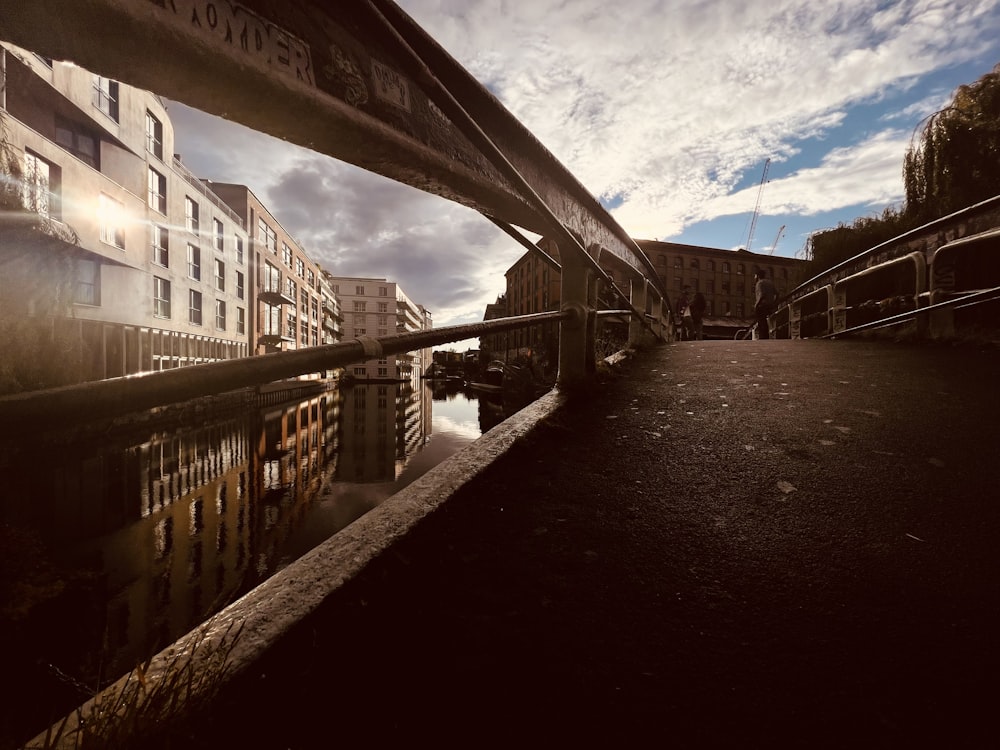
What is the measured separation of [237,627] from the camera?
1141 mm

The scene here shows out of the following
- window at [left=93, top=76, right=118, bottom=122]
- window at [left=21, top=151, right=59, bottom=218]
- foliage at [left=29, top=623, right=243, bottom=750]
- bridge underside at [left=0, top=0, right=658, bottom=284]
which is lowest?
foliage at [left=29, top=623, right=243, bottom=750]

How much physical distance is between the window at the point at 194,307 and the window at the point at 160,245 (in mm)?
3192

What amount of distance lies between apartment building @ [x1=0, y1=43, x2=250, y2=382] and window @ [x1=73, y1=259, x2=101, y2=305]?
0.18ft

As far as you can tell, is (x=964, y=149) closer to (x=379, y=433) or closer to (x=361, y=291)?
(x=379, y=433)

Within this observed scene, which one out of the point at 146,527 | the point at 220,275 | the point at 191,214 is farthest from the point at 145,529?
the point at 220,275

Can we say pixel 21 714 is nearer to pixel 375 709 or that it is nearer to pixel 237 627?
pixel 237 627

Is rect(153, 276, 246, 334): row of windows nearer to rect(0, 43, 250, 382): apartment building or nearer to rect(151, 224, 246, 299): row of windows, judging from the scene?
rect(0, 43, 250, 382): apartment building

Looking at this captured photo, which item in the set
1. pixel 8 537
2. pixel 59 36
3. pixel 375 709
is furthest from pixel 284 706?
pixel 8 537

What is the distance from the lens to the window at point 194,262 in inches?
1086

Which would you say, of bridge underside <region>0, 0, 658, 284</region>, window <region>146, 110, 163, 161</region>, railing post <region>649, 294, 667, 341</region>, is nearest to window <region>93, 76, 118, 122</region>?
window <region>146, 110, 163, 161</region>

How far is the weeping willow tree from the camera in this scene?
32.6 ft

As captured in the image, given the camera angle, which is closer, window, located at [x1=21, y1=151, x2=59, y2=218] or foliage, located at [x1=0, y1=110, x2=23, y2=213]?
foliage, located at [x1=0, y1=110, x2=23, y2=213]

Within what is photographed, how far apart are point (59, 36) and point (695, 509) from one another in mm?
2491

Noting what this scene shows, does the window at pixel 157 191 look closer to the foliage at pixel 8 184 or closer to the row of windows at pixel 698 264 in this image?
the foliage at pixel 8 184
